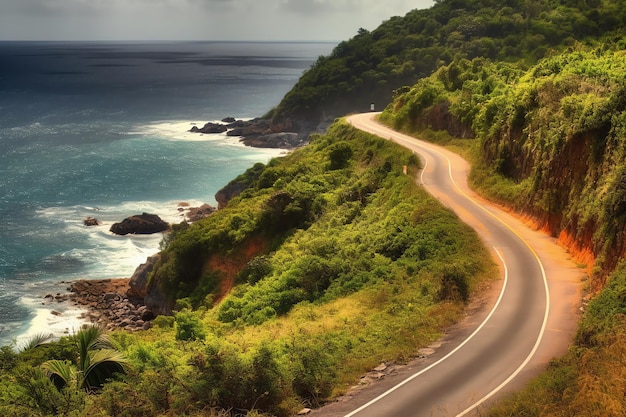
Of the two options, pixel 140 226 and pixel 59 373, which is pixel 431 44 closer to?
pixel 140 226

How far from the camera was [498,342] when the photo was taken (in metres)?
21.1

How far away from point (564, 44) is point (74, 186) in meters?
Result: 77.8

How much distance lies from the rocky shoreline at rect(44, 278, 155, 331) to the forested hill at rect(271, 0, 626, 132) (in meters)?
71.7

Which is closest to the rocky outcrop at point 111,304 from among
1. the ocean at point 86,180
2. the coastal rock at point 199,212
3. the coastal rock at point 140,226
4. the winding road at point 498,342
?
the ocean at point 86,180

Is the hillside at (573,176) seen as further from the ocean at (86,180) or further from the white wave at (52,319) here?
the white wave at (52,319)

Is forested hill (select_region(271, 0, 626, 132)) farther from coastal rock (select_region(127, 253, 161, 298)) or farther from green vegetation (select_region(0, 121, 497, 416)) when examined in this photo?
coastal rock (select_region(127, 253, 161, 298))

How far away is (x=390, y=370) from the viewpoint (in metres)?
20.0

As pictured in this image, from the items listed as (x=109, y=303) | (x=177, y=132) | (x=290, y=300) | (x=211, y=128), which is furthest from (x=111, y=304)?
(x=177, y=132)

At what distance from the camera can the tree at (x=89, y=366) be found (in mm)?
18234

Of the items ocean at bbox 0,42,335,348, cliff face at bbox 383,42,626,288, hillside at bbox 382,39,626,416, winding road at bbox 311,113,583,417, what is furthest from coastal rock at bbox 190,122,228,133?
winding road at bbox 311,113,583,417

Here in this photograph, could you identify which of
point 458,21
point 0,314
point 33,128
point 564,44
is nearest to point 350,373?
point 0,314

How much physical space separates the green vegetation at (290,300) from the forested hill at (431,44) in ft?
191

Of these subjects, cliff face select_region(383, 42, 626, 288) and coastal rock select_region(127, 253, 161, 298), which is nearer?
cliff face select_region(383, 42, 626, 288)

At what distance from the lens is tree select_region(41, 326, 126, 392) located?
18.2 metres
